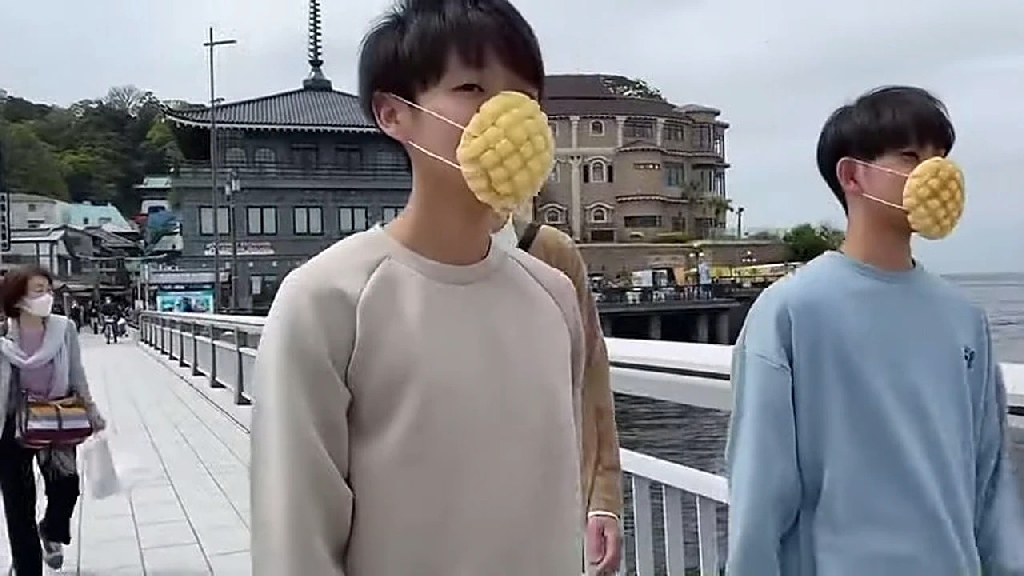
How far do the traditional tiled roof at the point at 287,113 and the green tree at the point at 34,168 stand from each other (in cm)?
3186

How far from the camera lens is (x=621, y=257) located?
49469 mm

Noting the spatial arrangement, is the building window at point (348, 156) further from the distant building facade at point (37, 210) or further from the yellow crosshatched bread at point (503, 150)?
the yellow crosshatched bread at point (503, 150)

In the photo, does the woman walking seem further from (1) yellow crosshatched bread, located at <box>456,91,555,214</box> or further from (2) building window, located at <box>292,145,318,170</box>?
(2) building window, located at <box>292,145,318,170</box>

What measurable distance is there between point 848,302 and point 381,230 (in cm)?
69

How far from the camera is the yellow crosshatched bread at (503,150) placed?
1.31 metres

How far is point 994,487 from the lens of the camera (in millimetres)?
1667

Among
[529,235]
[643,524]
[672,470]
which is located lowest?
[643,524]

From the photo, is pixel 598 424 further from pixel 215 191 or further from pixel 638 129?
pixel 638 129

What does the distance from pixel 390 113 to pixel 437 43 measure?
113 mm

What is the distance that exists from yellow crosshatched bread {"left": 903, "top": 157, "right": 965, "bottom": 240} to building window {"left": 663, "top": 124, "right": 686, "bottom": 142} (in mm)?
57457

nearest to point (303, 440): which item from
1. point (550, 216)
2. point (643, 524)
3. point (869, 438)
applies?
point (869, 438)

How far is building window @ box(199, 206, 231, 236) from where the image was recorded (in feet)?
127

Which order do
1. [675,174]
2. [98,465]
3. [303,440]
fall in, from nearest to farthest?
[303,440] → [98,465] → [675,174]

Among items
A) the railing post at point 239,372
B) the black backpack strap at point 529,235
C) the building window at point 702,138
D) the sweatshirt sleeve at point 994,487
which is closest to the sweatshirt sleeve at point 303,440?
the black backpack strap at point 529,235
